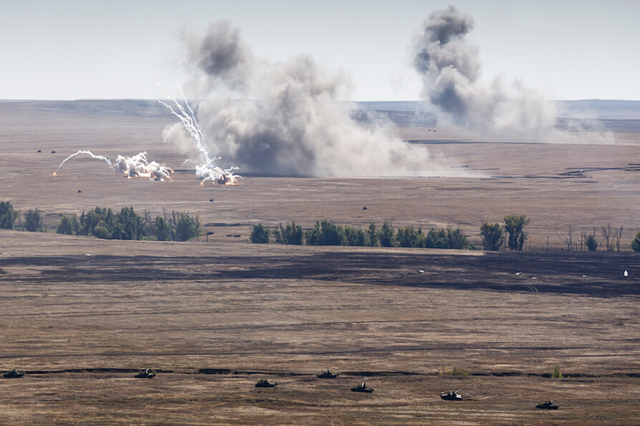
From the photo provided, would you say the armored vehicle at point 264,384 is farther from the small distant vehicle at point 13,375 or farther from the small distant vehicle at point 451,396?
the small distant vehicle at point 13,375

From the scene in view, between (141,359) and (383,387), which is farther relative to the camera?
(141,359)

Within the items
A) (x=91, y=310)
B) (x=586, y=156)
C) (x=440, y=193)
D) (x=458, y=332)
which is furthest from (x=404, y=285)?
(x=586, y=156)

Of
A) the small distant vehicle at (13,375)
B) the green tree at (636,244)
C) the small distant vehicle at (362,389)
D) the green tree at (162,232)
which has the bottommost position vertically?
the small distant vehicle at (13,375)

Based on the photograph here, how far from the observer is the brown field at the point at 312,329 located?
33062 mm

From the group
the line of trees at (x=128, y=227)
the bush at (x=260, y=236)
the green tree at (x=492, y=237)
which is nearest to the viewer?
the green tree at (x=492, y=237)

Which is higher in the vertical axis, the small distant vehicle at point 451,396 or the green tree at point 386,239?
the green tree at point 386,239

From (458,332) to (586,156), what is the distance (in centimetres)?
14779

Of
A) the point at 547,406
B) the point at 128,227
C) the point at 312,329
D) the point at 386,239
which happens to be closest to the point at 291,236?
the point at 386,239

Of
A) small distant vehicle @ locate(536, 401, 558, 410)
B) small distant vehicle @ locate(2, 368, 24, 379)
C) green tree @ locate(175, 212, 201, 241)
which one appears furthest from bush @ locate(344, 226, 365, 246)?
small distant vehicle @ locate(536, 401, 558, 410)

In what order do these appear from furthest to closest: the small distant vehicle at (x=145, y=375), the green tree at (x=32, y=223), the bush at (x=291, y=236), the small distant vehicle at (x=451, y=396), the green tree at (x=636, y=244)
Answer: the green tree at (x=32, y=223)
the bush at (x=291, y=236)
the green tree at (x=636, y=244)
the small distant vehicle at (x=145, y=375)
the small distant vehicle at (x=451, y=396)

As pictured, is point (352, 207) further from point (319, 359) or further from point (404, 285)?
point (319, 359)

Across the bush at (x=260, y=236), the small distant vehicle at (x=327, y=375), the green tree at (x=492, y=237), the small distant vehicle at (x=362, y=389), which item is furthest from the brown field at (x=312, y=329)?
the green tree at (x=492, y=237)

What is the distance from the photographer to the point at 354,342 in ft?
145

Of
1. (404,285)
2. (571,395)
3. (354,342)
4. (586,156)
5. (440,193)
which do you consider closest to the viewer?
(571,395)
